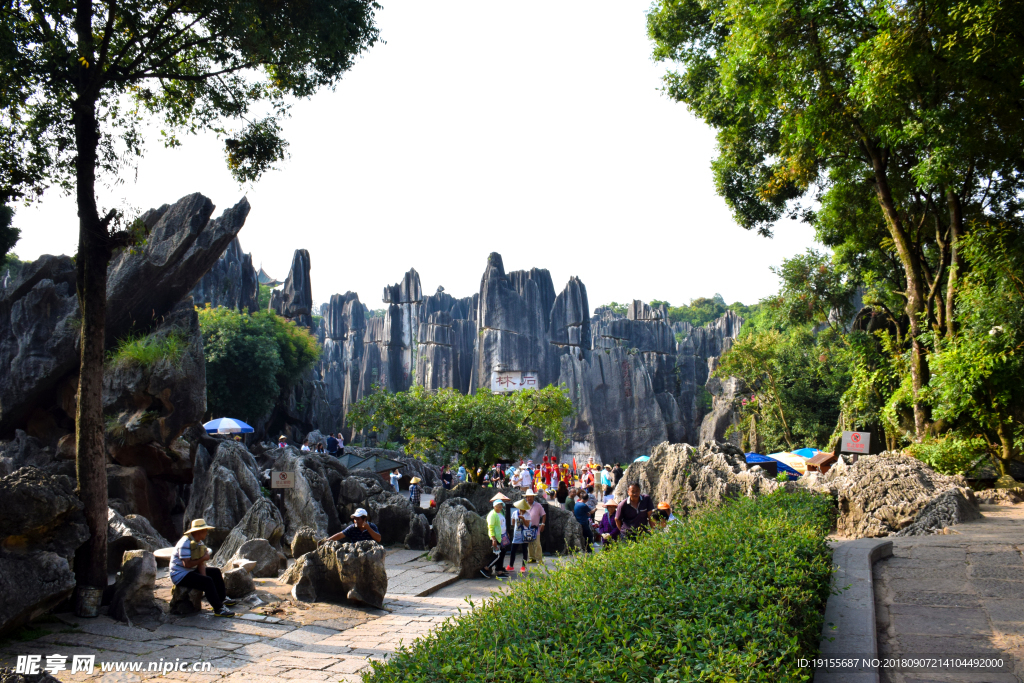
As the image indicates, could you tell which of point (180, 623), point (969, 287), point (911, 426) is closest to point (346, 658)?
point (180, 623)

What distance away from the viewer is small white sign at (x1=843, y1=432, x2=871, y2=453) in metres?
12.1

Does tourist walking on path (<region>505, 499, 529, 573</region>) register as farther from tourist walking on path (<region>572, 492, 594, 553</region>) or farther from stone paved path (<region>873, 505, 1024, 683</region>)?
stone paved path (<region>873, 505, 1024, 683</region>)

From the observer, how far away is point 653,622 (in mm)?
3145

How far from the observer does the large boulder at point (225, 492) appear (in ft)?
35.6

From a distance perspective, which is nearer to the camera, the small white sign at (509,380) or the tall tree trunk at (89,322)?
the tall tree trunk at (89,322)

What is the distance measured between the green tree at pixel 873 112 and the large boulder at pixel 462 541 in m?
7.79

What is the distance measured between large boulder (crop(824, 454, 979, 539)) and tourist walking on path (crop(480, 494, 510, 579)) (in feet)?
15.3

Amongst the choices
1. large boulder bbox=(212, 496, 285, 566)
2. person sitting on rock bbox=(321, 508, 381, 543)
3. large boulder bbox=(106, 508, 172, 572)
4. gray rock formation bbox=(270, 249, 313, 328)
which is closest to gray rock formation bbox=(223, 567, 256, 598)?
person sitting on rock bbox=(321, 508, 381, 543)

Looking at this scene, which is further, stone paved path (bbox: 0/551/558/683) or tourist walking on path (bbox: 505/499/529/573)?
tourist walking on path (bbox: 505/499/529/573)

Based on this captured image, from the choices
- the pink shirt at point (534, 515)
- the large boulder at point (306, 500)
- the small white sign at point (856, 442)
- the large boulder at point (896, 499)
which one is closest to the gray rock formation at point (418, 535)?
the large boulder at point (306, 500)

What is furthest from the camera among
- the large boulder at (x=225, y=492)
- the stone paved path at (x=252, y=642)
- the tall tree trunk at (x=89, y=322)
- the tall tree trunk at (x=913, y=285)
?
the tall tree trunk at (x=913, y=285)

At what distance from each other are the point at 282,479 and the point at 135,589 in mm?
5434

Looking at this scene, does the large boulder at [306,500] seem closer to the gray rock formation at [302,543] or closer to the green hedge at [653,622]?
the gray rock formation at [302,543]

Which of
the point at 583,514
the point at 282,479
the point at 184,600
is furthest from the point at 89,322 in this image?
the point at 583,514
